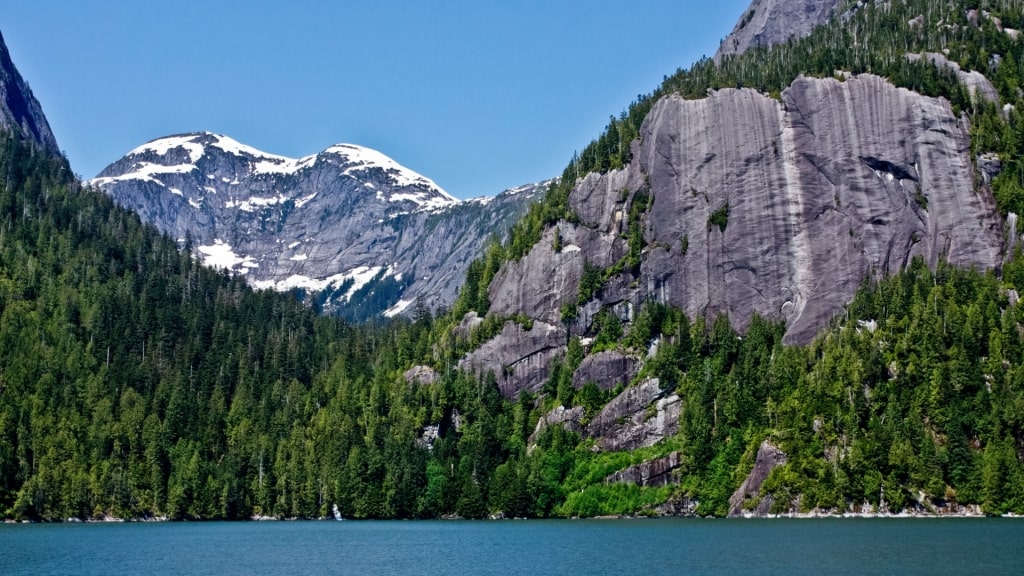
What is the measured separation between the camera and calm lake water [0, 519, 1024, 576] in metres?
85.8

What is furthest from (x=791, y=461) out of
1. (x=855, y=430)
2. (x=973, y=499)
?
(x=973, y=499)

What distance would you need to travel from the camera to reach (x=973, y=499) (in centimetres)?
13638

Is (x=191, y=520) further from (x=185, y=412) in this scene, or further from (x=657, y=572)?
(x=657, y=572)

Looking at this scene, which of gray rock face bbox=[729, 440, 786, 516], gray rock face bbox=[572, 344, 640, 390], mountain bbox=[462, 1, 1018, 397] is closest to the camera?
gray rock face bbox=[729, 440, 786, 516]

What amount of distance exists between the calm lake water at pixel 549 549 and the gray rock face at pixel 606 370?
144ft

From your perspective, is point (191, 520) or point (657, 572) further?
point (191, 520)

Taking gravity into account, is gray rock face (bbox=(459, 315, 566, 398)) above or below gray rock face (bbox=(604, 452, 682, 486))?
above

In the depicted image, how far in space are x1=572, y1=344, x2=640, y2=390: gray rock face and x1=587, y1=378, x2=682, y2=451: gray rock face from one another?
233 inches

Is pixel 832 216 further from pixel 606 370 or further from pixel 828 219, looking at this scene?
pixel 606 370

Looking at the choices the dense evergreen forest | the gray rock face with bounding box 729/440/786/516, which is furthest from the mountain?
the gray rock face with bounding box 729/440/786/516

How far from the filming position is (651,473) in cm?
16362

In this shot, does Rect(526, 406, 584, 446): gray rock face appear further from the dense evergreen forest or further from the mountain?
the mountain

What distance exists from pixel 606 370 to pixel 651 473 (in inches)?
1048

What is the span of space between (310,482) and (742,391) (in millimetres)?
68017
